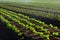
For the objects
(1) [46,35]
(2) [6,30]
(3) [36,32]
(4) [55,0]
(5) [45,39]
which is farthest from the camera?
(4) [55,0]

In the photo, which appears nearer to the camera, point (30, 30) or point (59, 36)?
point (59, 36)

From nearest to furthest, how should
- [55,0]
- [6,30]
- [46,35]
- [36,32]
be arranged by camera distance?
[46,35] → [36,32] → [6,30] → [55,0]

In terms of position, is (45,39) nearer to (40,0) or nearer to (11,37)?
(11,37)

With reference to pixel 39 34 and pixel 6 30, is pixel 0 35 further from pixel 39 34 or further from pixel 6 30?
pixel 39 34

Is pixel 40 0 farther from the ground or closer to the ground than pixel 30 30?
closer to the ground

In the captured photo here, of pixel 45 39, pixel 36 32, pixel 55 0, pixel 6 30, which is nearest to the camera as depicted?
pixel 45 39

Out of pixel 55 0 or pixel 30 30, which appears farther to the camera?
pixel 55 0

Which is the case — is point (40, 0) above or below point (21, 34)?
below

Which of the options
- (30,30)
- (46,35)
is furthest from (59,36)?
(30,30)

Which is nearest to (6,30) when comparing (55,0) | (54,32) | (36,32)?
(36,32)
